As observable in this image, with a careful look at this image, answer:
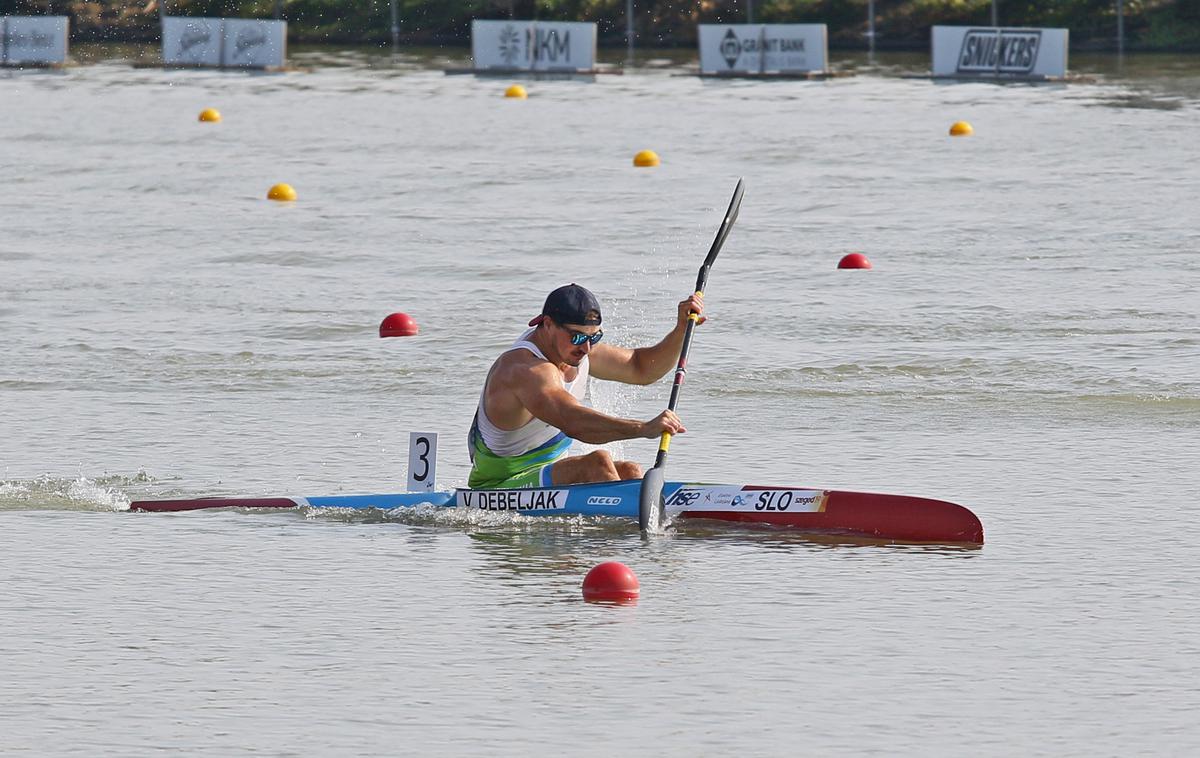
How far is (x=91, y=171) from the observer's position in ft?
78.2

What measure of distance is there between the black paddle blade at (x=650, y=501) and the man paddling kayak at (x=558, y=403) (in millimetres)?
205

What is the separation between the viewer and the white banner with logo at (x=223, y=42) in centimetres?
3975

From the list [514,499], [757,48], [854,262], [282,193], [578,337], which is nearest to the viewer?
[578,337]

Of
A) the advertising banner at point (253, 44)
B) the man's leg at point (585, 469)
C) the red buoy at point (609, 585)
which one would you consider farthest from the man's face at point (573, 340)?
the advertising banner at point (253, 44)

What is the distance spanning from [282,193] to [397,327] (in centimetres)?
783

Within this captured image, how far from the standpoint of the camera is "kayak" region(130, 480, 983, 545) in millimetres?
8609

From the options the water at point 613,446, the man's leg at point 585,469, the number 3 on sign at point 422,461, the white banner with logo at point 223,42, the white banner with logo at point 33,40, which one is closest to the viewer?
the water at point 613,446

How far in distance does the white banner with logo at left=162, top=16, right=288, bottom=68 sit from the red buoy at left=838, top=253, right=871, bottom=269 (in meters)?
24.6

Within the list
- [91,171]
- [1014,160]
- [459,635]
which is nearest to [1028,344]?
[459,635]

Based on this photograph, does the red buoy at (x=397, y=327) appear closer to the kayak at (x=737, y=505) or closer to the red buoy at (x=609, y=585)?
the kayak at (x=737, y=505)

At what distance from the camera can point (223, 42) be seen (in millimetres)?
40562

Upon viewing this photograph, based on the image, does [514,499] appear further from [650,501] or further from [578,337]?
[578,337]

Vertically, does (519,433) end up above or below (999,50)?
below

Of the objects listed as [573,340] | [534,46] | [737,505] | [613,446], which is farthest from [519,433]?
[534,46]
